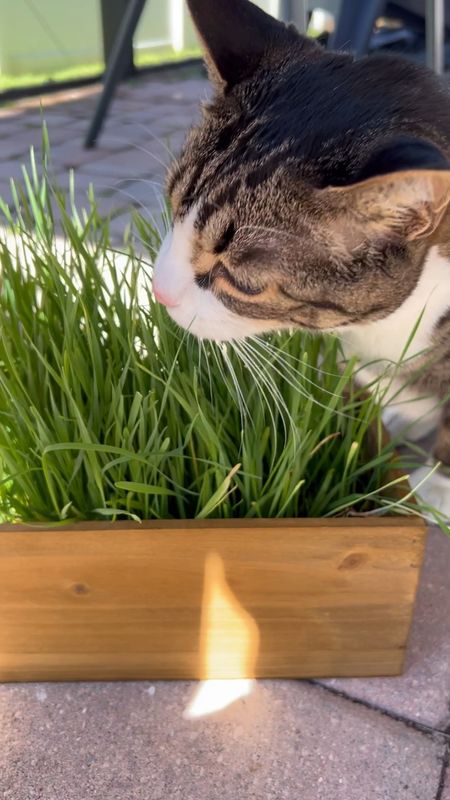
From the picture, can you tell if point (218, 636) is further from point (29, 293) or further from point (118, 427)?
point (29, 293)

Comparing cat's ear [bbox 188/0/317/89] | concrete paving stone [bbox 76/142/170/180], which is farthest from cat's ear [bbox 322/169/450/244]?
concrete paving stone [bbox 76/142/170/180]

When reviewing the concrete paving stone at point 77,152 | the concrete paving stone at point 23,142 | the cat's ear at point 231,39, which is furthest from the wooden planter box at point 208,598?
the concrete paving stone at point 23,142

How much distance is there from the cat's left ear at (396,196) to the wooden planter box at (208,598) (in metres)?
0.27

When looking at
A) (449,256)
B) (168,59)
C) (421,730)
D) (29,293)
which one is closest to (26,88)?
(168,59)

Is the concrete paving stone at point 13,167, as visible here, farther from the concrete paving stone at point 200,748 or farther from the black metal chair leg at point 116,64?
the concrete paving stone at point 200,748

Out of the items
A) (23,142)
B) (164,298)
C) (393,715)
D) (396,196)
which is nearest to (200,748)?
(393,715)

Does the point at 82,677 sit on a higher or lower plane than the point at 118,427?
lower

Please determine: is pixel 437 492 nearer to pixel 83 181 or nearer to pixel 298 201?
pixel 298 201

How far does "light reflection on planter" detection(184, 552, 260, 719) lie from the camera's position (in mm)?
742

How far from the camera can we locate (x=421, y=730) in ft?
2.45

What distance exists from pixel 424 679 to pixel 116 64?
7.10 ft

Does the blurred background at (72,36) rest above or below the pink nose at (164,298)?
above

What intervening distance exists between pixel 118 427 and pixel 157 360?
0.39 feet

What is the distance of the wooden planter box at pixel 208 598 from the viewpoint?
70 cm
